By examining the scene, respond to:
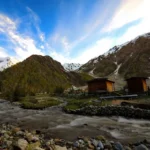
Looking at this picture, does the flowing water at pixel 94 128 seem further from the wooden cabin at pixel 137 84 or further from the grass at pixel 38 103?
the wooden cabin at pixel 137 84

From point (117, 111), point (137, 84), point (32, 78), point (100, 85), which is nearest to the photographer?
point (117, 111)

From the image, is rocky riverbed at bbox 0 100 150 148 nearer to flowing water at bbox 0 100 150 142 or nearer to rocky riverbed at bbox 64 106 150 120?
flowing water at bbox 0 100 150 142

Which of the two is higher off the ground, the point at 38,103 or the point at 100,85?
the point at 100,85

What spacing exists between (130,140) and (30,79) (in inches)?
6277

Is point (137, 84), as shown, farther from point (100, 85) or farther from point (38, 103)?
point (38, 103)

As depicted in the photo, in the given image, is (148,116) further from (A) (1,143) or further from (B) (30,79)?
(B) (30,79)

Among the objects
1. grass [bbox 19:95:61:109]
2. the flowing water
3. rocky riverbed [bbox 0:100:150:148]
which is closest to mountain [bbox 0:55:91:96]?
grass [bbox 19:95:61:109]

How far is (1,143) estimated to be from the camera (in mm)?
10633

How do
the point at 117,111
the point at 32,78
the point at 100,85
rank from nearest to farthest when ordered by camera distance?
the point at 117,111 → the point at 100,85 → the point at 32,78

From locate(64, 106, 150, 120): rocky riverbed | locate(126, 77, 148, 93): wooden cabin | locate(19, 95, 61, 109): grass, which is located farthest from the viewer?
locate(126, 77, 148, 93): wooden cabin

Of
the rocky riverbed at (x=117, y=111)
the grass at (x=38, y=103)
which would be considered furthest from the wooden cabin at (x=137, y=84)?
the rocky riverbed at (x=117, y=111)

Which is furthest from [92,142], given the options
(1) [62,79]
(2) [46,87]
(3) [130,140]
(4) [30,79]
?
(1) [62,79]

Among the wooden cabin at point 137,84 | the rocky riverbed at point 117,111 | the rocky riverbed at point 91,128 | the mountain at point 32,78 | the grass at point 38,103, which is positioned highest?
the mountain at point 32,78

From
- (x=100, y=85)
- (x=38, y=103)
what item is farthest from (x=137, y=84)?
(x=38, y=103)
